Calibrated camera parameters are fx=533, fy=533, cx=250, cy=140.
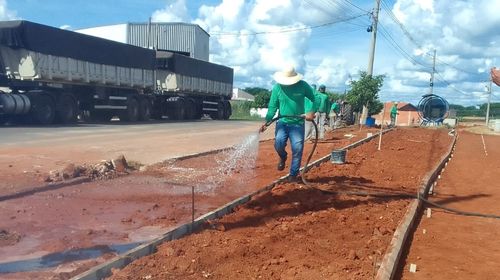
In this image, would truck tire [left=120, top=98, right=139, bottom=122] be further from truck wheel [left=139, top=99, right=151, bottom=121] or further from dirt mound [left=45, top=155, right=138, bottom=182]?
dirt mound [left=45, top=155, right=138, bottom=182]

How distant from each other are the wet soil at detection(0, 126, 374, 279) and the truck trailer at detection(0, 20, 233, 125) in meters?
13.8

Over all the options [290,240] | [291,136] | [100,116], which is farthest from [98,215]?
[100,116]

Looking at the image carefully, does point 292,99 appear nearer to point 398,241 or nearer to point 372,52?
point 398,241

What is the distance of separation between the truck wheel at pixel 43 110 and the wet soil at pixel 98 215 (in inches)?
551

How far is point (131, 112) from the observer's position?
1161 inches

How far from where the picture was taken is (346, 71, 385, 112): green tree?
3209 centimetres

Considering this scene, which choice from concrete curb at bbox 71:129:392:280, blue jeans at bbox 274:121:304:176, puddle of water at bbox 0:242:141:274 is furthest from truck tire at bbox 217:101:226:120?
puddle of water at bbox 0:242:141:274

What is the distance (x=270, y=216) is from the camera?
→ 6.75 meters

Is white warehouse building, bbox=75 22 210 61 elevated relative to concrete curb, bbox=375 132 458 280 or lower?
elevated

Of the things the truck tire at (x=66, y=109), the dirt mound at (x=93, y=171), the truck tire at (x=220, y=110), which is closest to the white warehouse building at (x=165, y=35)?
the truck tire at (x=220, y=110)

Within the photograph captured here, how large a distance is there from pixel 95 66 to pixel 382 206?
2068 centimetres

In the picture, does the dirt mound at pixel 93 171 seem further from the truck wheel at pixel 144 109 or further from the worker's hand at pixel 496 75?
the truck wheel at pixel 144 109

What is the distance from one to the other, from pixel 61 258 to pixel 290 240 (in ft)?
7.56

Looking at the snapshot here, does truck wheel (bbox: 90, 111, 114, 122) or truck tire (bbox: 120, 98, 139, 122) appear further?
truck tire (bbox: 120, 98, 139, 122)
